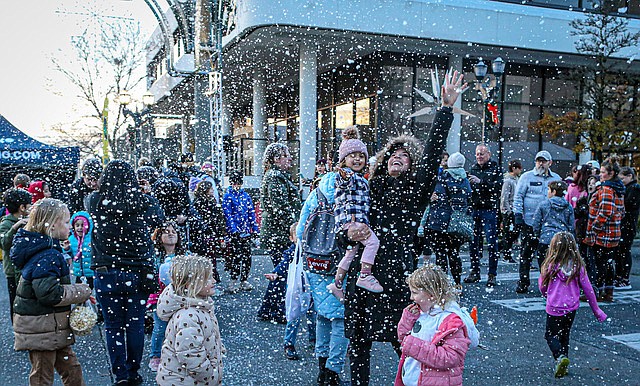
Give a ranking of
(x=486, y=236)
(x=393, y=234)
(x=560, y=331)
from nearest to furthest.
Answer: (x=393, y=234), (x=560, y=331), (x=486, y=236)

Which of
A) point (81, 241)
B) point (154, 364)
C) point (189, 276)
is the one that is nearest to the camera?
point (189, 276)

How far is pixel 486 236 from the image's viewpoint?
8.80 m

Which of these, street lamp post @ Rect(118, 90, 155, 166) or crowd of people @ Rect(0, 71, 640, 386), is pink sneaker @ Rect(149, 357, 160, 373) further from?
street lamp post @ Rect(118, 90, 155, 166)

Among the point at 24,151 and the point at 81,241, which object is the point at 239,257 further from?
the point at 24,151

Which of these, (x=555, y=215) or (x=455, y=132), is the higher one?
(x=455, y=132)

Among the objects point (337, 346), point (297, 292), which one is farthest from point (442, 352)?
point (297, 292)

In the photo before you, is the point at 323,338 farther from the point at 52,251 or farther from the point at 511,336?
the point at 511,336

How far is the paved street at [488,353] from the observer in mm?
4598

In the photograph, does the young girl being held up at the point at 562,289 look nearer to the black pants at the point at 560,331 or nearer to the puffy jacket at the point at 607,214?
the black pants at the point at 560,331

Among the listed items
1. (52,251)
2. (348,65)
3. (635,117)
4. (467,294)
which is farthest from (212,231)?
(348,65)

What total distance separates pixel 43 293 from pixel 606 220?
6986mm

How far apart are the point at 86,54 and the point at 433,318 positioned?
110 feet

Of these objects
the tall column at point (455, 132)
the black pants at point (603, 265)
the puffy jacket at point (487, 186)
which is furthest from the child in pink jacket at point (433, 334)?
the tall column at point (455, 132)

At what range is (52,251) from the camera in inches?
142
